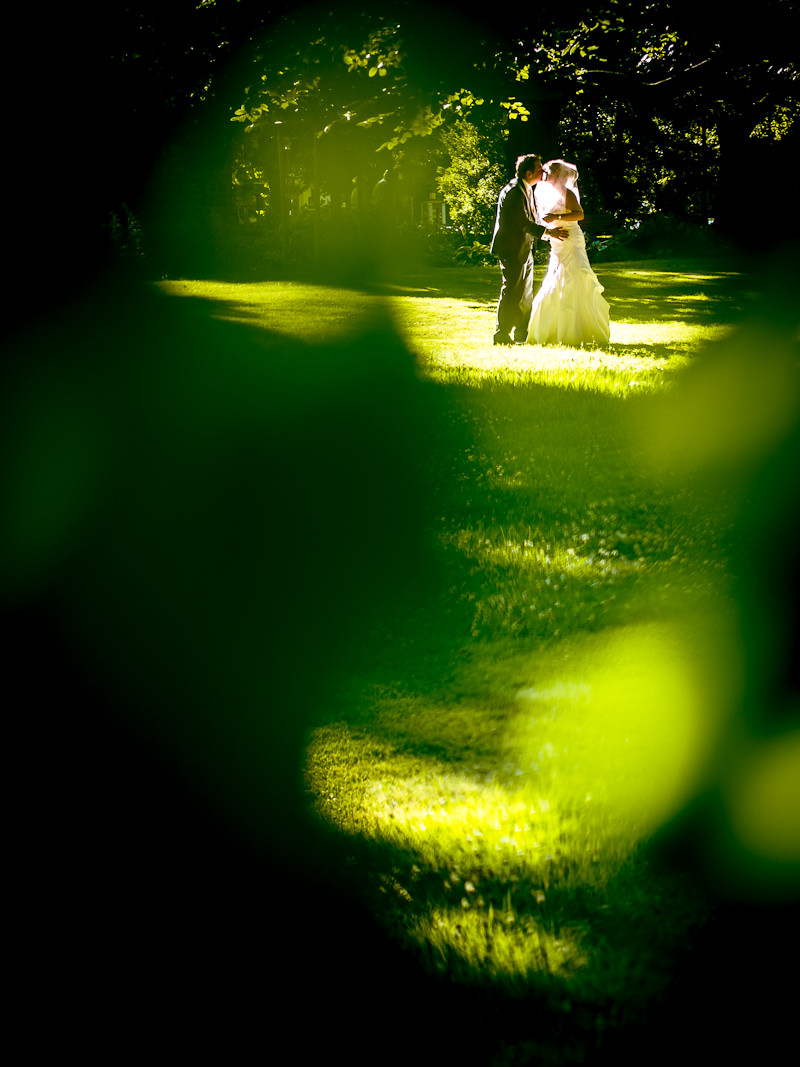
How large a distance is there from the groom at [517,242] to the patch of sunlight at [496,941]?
10079 mm

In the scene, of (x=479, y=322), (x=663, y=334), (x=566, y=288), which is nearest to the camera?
(x=566, y=288)

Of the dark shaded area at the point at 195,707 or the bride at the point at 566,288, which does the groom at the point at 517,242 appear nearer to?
the bride at the point at 566,288

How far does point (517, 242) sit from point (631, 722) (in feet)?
32.1

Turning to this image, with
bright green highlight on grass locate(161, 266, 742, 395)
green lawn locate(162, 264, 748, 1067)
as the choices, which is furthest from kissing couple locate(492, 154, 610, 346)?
green lawn locate(162, 264, 748, 1067)

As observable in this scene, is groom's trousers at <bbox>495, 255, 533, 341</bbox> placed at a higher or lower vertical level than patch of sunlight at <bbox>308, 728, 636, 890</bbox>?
higher

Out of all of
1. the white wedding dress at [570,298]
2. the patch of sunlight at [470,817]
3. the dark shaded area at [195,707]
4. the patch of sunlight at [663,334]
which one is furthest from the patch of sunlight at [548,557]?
the white wedding dress at [570,298]

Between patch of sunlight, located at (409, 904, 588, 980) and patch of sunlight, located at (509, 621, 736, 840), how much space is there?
464 mm

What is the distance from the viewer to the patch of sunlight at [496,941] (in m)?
1.84

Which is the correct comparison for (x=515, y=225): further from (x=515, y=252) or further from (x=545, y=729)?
(x=545, y=729)

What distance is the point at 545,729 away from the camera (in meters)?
2.80

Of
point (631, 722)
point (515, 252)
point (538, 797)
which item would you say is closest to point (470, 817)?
point (538, 797)

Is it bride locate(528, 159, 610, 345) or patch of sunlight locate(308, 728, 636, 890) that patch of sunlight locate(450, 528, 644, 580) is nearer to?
patch of sunlight locate(308, 728, 636, 890)

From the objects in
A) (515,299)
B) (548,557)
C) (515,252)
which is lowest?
(548,557)

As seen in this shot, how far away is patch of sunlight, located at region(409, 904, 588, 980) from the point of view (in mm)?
1844
